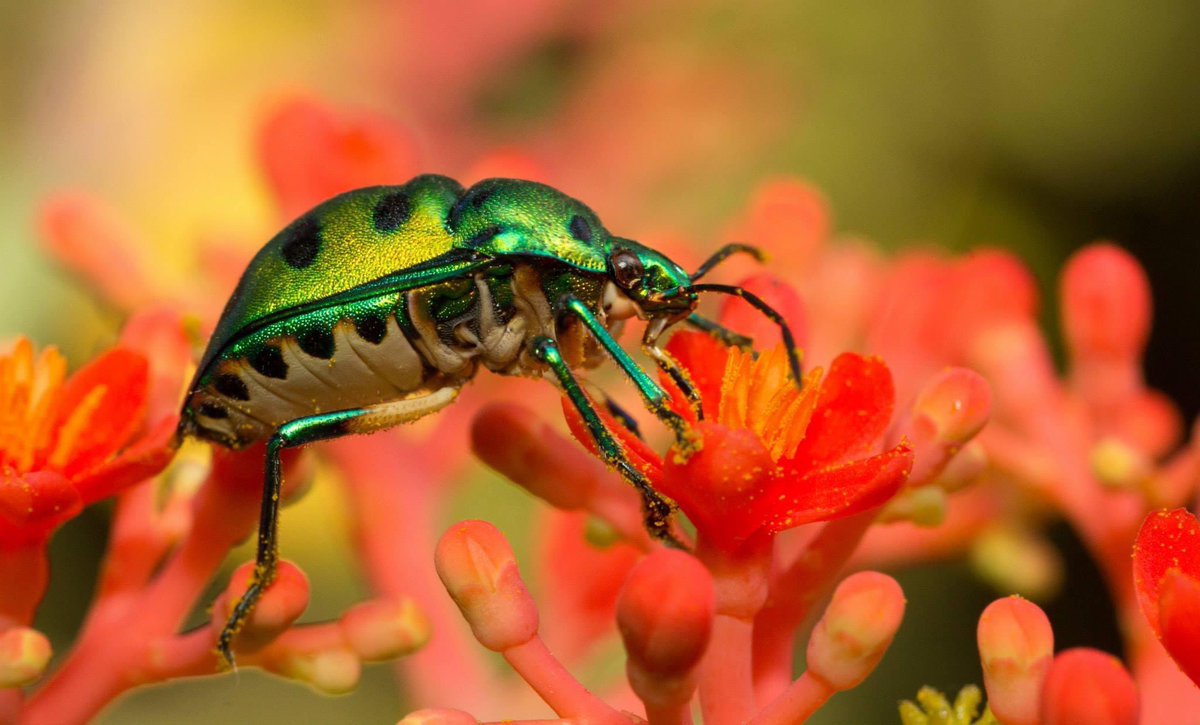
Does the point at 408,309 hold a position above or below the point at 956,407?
above

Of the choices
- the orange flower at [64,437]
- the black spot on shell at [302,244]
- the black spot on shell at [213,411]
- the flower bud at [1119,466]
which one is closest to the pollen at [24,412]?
the orange flower at [64,437]

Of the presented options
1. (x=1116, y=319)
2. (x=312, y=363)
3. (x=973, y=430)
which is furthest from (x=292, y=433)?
(x=1116, y=319)

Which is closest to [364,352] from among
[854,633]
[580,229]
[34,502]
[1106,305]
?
[580,229]

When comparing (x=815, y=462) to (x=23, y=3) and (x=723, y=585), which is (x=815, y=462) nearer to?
(x=723, y=585)

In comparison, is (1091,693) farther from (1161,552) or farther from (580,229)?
(580,229)

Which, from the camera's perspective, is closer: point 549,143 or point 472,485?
point 472,485

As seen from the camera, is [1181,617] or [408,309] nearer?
[1181,617]

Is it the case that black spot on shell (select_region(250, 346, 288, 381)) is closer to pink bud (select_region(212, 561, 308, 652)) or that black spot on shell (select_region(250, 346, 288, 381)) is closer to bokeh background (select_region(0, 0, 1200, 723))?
pink bud (select_region(212, 561, 308, 652))
